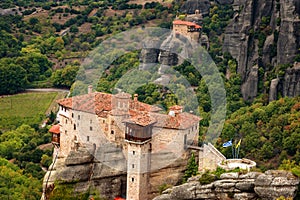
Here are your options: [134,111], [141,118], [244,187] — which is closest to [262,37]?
[134,111]

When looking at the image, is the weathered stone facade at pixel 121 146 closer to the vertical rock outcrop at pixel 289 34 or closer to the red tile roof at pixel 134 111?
the red tile roof at pixel 134 111

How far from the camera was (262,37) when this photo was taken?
82.8m

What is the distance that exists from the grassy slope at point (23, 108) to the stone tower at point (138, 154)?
133 ft

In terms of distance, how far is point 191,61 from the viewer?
273 feet

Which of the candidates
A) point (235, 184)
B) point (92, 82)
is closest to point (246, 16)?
point (92, 82)

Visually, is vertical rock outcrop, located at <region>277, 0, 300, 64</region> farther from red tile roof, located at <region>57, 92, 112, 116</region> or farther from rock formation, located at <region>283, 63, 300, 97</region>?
red tile roof, located at <region>57, 92, 112, 116</region>

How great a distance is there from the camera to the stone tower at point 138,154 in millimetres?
48531

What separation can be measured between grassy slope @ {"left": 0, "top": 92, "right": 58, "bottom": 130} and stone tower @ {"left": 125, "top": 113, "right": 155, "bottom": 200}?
40427mm

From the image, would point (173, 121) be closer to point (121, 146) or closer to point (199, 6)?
point (121, 146)

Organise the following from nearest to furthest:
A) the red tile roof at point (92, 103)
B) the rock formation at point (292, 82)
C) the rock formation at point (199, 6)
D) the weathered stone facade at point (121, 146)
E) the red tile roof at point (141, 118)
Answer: the red tile roof at point (141, 118), the weathered stone facade at point (121, 146), the red tile roof at point (92, 103), the rock formation at point (292, 82), the rock formation at point (199, 6)

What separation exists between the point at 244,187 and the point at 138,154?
29.9 feet

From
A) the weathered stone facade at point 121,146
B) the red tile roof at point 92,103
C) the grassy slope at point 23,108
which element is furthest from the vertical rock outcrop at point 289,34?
the grassy slope at point 23,108

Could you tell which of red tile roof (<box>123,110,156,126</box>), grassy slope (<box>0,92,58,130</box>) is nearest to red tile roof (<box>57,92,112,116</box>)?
red tile roof (<box>123,110,156,126</box>)

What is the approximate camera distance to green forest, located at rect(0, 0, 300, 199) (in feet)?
213
